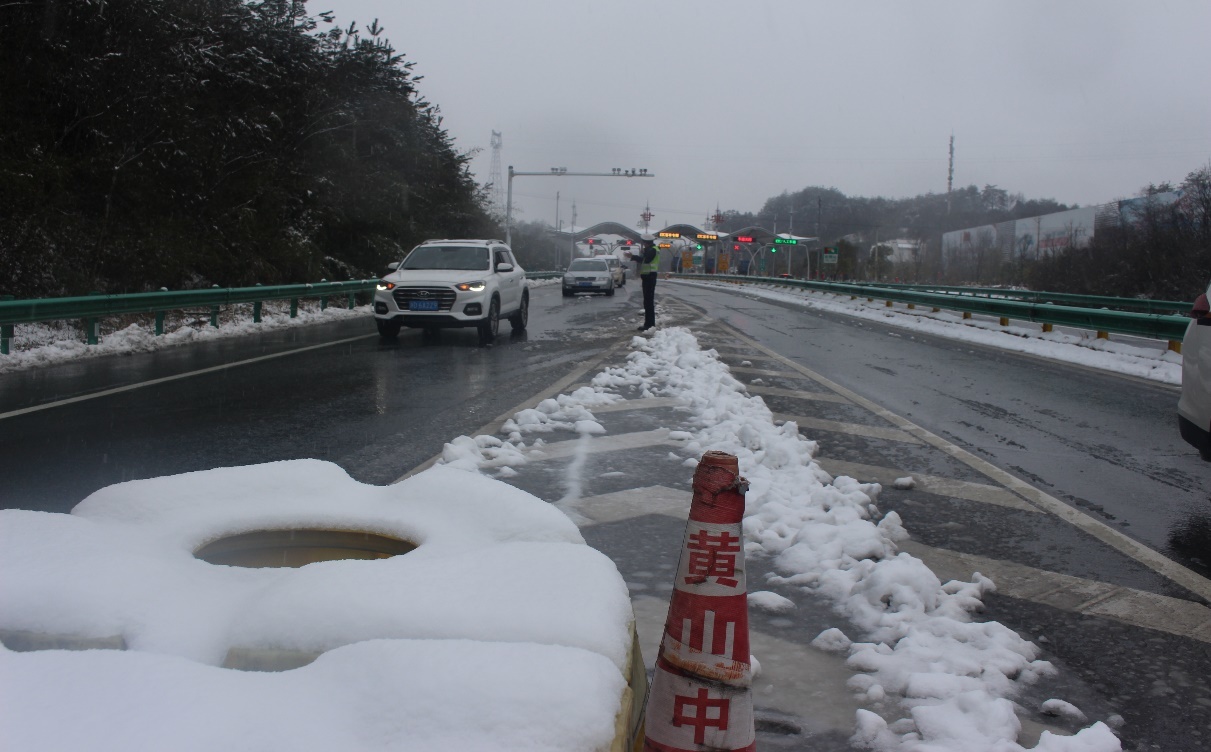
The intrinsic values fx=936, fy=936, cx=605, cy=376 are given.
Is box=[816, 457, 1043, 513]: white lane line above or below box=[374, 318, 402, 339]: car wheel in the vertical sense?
below

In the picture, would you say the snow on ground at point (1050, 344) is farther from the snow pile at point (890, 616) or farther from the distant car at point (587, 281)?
the distant car at point (587, 281)

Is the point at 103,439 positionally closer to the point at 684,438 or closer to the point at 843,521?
the point at 684,438

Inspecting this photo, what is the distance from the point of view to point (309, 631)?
6.72 feet

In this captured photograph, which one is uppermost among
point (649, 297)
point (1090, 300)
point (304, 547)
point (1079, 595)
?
point (1090, 300)

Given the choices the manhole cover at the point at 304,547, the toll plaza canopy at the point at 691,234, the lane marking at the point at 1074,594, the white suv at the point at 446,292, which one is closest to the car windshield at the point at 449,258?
the white suv at the point at 446,292

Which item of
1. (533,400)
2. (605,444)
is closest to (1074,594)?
(605,444)

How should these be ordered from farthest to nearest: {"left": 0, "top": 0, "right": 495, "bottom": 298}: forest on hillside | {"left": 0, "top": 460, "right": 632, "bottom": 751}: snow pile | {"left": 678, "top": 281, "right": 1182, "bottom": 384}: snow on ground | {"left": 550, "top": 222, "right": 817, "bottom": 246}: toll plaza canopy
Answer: {"left": 550, "top": 222, "right": 817, "bottom": 246}: toll plaza canopy < {"left": 0, "top": 0, "right": 495, "bottom": 298}: forest on hillside < {"left": 678, "top": 281, "right": 1182, "bottom": 384}: snow on ground < {"left": 0, "top": 460, "right": 632, "bottom": 751}: snow pile

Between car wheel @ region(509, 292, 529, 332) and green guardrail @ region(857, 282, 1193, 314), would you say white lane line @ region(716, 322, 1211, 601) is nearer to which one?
car wheel @ region(509, 292, 529, 332)

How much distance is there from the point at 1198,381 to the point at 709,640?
4.71 m

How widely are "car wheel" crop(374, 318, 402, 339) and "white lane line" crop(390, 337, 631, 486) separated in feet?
12.3

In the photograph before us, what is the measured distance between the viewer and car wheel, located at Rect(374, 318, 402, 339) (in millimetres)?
15367

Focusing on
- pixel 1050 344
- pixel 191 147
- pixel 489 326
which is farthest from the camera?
pixel 191 147

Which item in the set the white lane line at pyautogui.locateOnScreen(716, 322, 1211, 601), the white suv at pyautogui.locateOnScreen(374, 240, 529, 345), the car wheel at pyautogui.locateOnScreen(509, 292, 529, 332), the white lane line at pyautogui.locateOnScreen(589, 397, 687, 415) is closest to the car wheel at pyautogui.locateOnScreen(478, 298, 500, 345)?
the white suv at pyautogui.locateOnScreen(374, 240, 529, 345)

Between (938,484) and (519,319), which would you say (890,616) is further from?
(519,319)
